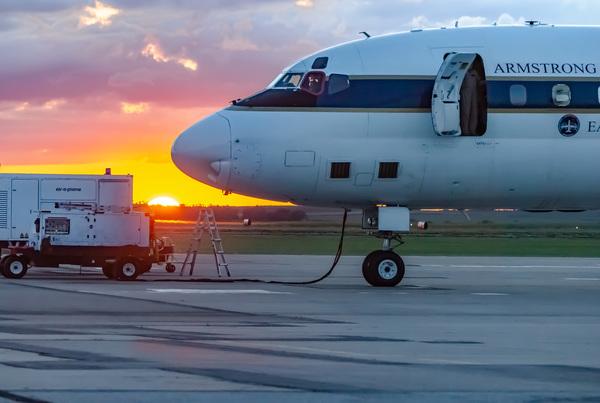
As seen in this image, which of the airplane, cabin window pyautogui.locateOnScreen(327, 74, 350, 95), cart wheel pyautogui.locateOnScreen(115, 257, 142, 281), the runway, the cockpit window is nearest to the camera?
the runway

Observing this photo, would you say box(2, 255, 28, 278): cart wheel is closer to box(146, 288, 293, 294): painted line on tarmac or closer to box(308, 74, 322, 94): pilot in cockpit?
box(146, 288, 293, 294): painted line on tarmac

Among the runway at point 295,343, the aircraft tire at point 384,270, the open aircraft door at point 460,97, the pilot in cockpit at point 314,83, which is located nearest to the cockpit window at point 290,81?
the pilot in cockpit at point 314,83

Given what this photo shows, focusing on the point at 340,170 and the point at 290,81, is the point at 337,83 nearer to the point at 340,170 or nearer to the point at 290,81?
the point at 290,81

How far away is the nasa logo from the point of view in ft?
88.6

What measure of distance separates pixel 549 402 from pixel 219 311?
32.8 ft

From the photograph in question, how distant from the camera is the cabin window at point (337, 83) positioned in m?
27.0

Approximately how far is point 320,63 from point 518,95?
4.14m

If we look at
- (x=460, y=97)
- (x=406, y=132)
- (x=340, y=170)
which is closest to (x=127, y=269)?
(x=340, y=170)

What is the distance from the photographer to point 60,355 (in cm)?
1350

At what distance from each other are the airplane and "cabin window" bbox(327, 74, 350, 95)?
2 cm

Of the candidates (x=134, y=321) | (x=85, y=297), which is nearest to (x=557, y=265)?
(x=85, y=297)

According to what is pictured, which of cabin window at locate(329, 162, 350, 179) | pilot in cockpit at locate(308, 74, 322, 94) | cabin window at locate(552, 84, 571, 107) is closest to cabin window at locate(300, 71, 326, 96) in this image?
pilot in cockpit at locate(308, 74, 322, 94)

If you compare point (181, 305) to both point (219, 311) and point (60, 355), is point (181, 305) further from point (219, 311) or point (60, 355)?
point (60, 355)

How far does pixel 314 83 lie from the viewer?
27.1m
